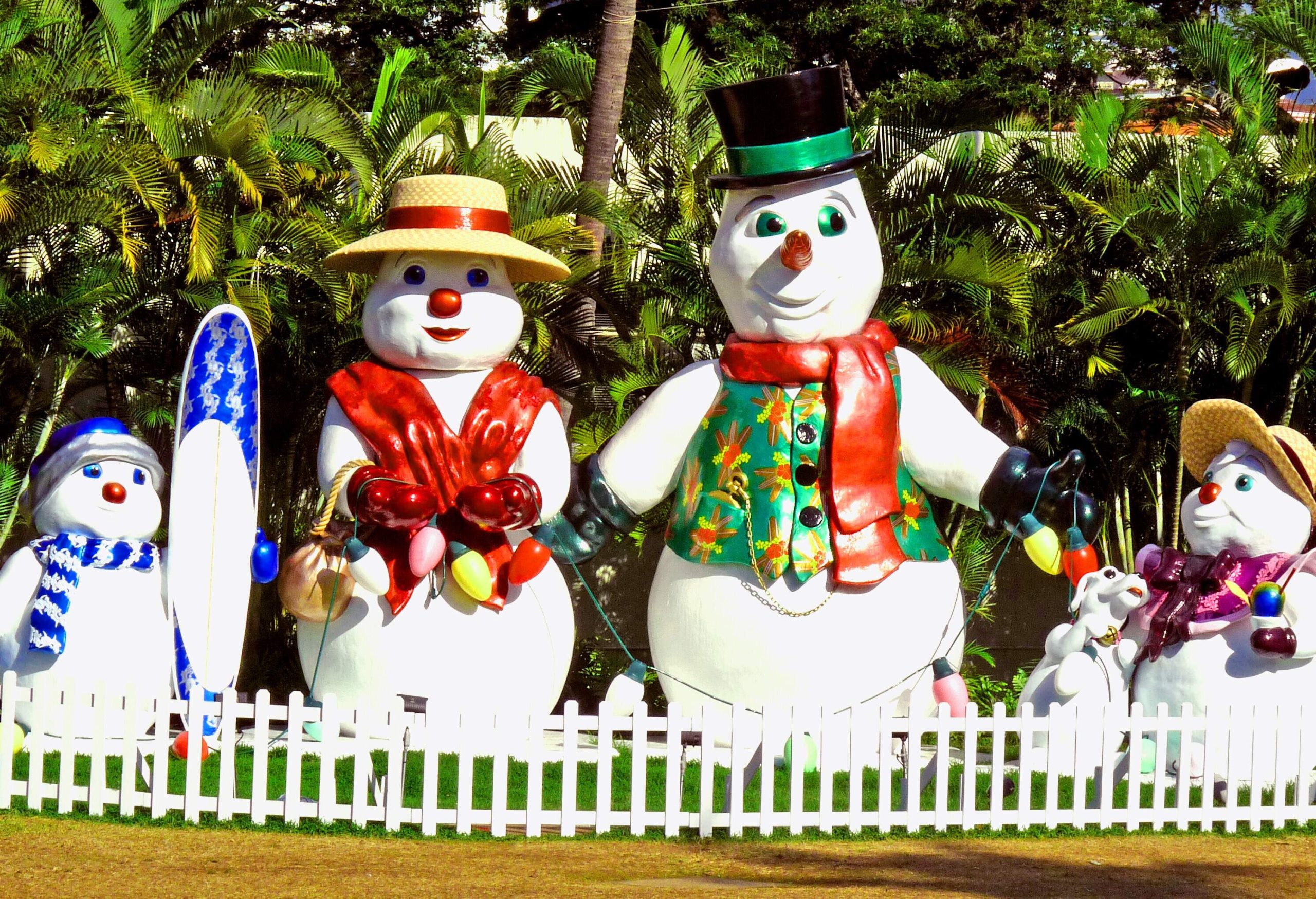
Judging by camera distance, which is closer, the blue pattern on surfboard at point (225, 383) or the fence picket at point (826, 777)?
the fence picket at point (826, 777)

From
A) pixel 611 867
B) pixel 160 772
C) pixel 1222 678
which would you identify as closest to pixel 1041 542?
pixel 1222 678

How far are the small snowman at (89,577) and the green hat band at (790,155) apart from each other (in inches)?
120

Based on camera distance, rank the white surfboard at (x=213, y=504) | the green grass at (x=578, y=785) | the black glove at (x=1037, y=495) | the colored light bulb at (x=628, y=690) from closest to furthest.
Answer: the green grass at (x=578, y=785) < the colored light bulb at (x=628, y=690) < the white surfboard at (x=213, y=504) < the black glove at (x=1037, y=495)

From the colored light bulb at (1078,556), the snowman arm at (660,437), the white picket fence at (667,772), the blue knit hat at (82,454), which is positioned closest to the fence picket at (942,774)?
the white picket fence at (667,772)

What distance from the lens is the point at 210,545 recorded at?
7461mm

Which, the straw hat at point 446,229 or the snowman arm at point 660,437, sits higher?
the straw hat at point 446,229

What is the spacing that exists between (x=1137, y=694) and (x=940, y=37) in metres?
10.2

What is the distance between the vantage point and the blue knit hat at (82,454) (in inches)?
322

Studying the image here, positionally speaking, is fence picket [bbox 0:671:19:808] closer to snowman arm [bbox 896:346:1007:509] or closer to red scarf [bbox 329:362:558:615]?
red scarf [bbox 329:362:558:615]

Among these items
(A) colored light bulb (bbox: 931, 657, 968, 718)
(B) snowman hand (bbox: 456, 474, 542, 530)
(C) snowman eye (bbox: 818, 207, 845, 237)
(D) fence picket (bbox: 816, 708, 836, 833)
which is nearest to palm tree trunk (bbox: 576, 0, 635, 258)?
(C) snowman eye (bbox: 818, 207, 845, 237)

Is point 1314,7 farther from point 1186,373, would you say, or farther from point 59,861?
point 59,861

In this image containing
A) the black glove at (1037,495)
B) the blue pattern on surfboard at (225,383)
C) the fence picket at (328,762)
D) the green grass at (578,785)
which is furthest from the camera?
the black glove at (1037,495)

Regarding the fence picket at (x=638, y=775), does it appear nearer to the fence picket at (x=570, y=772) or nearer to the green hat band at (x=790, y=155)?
the fence picket at (x=570, y=772)

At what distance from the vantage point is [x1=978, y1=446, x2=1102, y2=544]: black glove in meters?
7.75
